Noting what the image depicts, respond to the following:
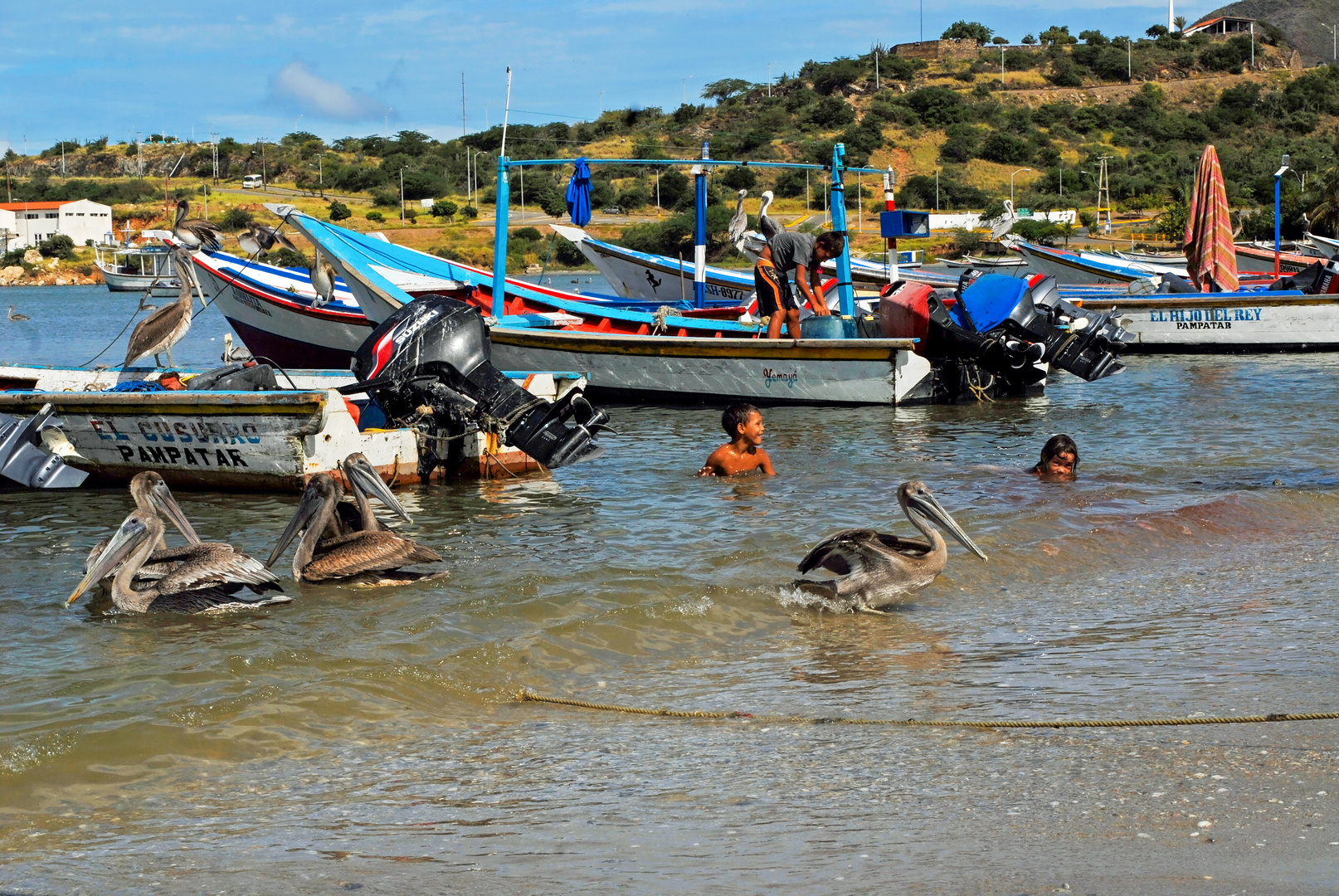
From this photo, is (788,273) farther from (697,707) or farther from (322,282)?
(697,707)

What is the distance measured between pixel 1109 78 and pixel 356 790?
122732 mm

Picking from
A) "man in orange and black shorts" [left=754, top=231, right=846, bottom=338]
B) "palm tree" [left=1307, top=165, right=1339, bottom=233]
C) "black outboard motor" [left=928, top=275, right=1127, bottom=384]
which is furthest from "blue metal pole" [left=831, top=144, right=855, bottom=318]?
"palm tree" [left=1307, top=165, right=1339, bottom=233]

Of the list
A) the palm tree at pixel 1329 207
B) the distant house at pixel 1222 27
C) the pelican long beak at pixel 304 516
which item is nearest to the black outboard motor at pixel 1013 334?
the pelican long beak at pixel 304 516

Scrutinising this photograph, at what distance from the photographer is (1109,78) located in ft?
379

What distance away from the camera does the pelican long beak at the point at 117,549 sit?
6730 millimetres

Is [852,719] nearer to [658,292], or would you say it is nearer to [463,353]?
[463,353]

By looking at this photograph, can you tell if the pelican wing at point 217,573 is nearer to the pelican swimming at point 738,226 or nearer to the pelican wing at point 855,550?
the pelican wing at point 855,550

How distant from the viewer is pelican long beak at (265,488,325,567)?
7383mm

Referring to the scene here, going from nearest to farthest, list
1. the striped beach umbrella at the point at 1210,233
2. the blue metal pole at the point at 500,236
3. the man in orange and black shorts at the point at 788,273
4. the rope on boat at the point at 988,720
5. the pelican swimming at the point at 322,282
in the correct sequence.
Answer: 1. the rope on boat at the point at 988,720
2. the blue metal pole at the point at 500,236
3. the man in orange and black shorts at the point at 788,273
4. the pelican swimming at the point at 322,282
5. the striped beach umbrella at the point at 1210,233

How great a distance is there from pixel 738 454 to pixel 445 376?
2443 mm

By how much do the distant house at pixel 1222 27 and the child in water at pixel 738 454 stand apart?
139 m

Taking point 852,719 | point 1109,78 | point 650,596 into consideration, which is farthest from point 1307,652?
point 1109,78

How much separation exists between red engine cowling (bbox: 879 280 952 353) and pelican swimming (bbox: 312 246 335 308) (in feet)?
24.6

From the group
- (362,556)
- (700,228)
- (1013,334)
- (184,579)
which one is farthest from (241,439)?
(1013,334)
